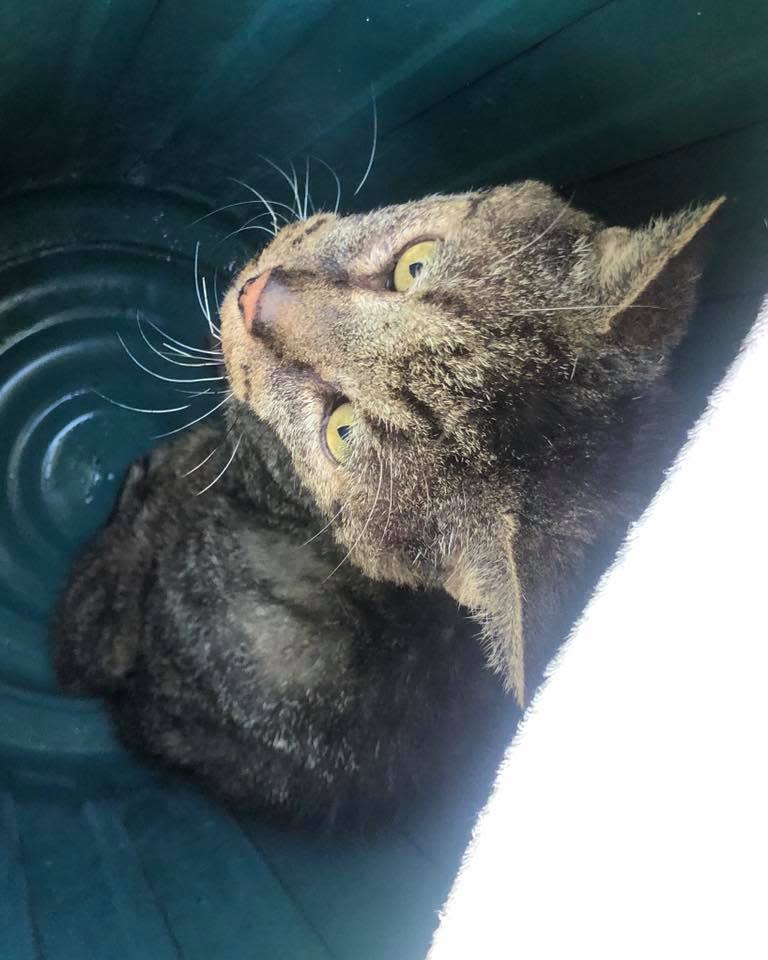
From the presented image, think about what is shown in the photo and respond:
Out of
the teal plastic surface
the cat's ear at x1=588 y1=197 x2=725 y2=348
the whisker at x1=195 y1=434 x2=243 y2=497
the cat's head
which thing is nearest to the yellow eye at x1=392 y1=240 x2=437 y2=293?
the cat's head

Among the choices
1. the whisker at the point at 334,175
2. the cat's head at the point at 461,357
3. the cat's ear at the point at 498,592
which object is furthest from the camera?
the whisker at the point at 334,175

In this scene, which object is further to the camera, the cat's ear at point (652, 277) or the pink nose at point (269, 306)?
the pink nose at point (269, 306)

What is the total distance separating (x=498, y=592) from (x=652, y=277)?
476mm

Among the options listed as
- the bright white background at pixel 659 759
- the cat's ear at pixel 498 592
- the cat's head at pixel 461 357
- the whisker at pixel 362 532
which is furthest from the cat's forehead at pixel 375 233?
the bright white background at pixel 659 759

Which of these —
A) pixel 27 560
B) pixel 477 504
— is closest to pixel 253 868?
pixel 477 504

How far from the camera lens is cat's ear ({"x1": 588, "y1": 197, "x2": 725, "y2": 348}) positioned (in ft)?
3.44

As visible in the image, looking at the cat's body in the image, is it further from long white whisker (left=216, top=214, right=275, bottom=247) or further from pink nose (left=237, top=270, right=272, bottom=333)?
long white whisker (left=216, top=214, right=275, bottom=247)

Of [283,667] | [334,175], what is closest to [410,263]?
[334,175]

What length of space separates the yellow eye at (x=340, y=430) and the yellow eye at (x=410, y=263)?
8.4 inches

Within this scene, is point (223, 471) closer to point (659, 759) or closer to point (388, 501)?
point (388, 501)

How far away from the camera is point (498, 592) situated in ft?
3.65

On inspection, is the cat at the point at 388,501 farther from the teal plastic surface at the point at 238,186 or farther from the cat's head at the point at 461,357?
the teal plastic surface at the point at 238,186

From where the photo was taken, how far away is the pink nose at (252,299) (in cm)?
133

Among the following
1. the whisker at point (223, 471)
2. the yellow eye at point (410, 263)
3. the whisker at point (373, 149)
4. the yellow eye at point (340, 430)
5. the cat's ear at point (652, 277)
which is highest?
the whisker at point (373, 149)
